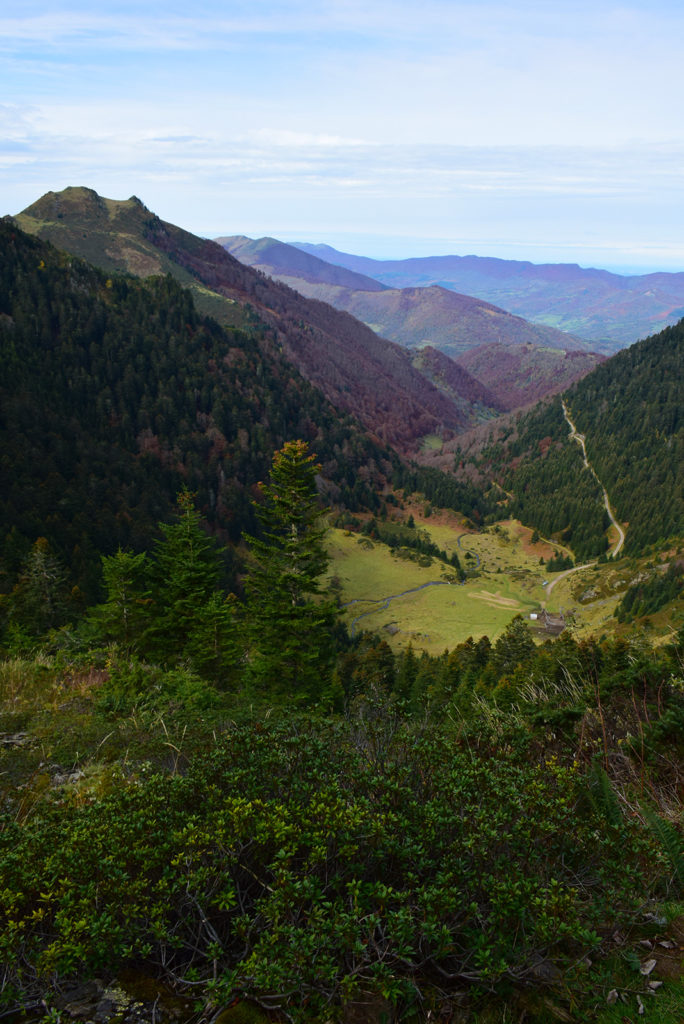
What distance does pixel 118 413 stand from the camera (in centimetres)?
11262

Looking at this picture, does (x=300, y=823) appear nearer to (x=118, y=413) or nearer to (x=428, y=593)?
(x=428, y=593)

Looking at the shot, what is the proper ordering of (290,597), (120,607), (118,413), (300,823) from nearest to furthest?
1. (300,823)
2. (120,607)
3. (290,597)
4. (118,413)

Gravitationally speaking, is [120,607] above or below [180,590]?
below

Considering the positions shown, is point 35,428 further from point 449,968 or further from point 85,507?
point 449,968

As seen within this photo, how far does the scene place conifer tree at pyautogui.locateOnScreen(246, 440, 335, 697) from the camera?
25.3 meters

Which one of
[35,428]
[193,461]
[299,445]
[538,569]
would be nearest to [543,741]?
[299,445]

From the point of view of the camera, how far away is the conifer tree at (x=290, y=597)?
997 inches

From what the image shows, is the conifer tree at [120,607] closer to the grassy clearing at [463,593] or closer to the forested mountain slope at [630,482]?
the grassy clearing at [463,593]

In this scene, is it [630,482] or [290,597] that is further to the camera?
[630,482]

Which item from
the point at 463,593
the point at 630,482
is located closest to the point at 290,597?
the point at 463,593

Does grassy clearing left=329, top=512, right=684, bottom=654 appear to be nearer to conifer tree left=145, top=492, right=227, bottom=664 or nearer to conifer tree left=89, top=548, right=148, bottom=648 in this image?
conifer tree left=145, top=492, right=227, bottom=664

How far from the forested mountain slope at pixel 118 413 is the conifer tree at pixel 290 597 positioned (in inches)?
1277

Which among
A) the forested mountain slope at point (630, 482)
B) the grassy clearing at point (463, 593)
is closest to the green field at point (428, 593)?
the grassy clearing at point (463, 593)

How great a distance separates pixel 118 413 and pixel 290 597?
100 metres
